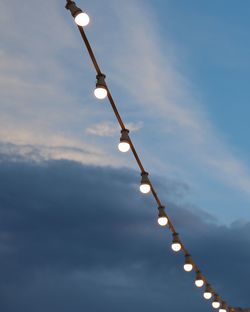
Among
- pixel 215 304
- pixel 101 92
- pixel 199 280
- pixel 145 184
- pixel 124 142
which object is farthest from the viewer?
pixel 215 304

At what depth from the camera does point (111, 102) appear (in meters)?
5.46

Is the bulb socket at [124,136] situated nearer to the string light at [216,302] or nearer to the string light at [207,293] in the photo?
the string light at [207,293]

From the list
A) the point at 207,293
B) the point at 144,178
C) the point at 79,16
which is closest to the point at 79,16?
the point at 79,16

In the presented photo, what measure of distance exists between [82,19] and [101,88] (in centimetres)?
97

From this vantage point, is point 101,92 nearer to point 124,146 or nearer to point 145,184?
point 124,146

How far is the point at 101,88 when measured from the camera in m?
5.28

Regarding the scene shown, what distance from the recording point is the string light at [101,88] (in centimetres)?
528

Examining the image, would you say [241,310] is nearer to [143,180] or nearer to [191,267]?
[191,267]

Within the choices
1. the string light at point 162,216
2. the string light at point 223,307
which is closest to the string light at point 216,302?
the string light at point 223,307

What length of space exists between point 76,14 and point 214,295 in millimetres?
10944

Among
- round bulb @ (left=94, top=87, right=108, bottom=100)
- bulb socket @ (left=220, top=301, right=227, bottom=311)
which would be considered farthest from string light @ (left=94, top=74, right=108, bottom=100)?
bulb socket @ (left=220, top=301, right=227, bottom=311)

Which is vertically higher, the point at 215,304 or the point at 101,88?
the point at 215,304

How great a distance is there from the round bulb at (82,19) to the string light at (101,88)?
2.89 feet

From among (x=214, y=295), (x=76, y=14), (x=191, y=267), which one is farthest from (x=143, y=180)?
(x=214, y=295)
